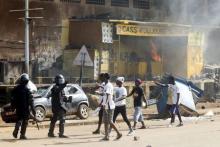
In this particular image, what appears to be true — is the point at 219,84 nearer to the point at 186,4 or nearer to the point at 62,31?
the point at 186,4

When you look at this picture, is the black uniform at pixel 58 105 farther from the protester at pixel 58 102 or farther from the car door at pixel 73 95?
the car door at pixel 73 95

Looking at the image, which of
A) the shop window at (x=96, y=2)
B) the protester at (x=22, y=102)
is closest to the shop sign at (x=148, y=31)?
the shop window at (x=96, y=2)

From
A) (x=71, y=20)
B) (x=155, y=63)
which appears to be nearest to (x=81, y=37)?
(x=71, y=20)

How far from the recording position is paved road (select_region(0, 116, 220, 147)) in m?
14.9

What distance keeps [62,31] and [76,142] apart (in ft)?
58.4

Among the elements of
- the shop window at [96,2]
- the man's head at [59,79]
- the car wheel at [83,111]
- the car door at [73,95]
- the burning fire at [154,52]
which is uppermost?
the shop window at [96,2]

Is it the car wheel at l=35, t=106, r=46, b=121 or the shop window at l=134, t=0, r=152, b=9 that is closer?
the car wheel at l=35, t=106, r=46, b=121

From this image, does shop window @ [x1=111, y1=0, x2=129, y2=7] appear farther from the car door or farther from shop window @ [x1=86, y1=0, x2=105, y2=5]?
the car door

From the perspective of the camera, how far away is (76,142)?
1553 cm

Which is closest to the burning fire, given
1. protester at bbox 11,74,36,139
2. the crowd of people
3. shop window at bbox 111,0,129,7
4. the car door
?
shop window at bbox 111,0,129,7

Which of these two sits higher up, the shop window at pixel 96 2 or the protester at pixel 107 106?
the shop window at pixel 96 2

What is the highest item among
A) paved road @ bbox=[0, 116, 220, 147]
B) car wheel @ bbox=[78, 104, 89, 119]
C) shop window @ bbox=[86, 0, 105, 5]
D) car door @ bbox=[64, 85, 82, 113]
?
shop window @ bbox=[86, 0, 105, 5]

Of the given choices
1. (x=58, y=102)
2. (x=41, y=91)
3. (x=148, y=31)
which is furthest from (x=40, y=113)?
(x=148, y=31)

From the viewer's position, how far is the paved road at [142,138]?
14.9 m
